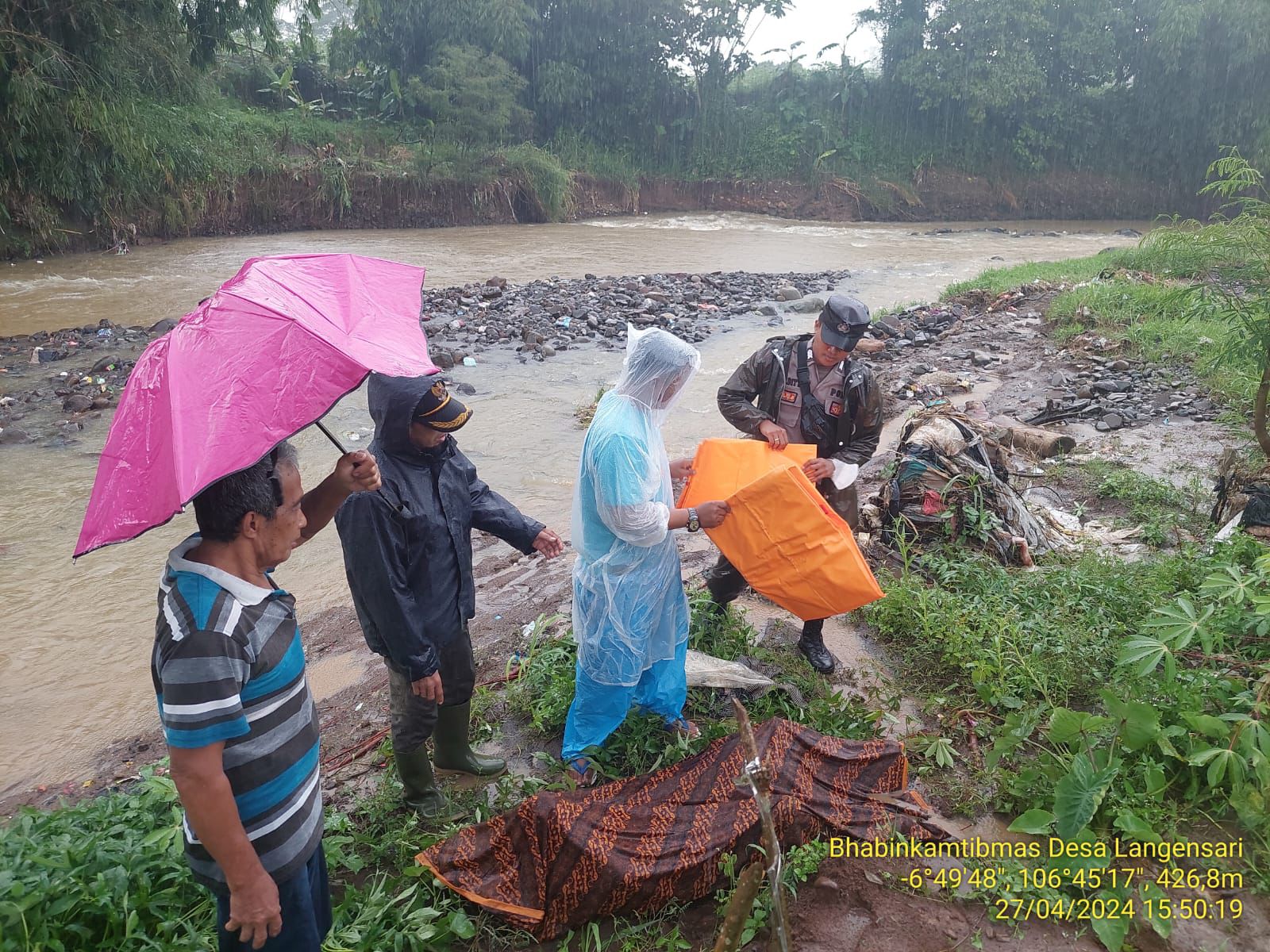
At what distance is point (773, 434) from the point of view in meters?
3.29

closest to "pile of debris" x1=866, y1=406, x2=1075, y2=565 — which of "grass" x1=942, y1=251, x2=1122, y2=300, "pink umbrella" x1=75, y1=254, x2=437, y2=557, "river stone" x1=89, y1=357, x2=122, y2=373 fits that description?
"pink umbrella" x1=75, y1=254, x2=437, y2=557

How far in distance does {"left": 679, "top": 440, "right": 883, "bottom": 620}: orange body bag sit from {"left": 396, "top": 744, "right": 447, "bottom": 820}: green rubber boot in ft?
4.07

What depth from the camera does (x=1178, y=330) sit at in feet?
28.2

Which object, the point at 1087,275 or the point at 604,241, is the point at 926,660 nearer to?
the point at 1087,275

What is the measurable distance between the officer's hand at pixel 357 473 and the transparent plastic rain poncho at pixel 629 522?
727 mm

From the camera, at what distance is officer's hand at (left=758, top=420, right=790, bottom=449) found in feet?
10.4

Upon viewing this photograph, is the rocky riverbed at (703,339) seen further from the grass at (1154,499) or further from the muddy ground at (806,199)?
the muddy ground at (806,199)

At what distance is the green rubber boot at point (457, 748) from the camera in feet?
9.00

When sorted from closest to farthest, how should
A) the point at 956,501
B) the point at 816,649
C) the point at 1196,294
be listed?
the point at 816,649 → the point at 1196,294 → the point at 956,501

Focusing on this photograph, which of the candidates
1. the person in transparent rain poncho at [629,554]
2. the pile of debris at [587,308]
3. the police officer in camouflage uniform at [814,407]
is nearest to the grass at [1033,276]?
the pile of debris at [587,308]

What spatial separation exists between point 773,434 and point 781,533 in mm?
641

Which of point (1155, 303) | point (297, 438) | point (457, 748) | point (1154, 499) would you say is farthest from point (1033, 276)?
point (457, 748)

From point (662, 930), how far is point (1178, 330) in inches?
356

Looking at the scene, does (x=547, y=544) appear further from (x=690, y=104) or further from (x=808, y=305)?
(x=690, y=104)
